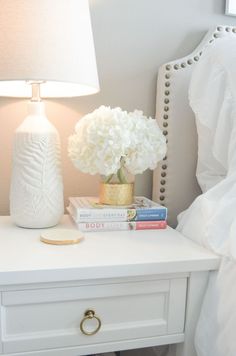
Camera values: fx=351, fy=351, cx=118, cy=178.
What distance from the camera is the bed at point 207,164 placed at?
0.71 meters

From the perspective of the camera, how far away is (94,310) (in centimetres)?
70

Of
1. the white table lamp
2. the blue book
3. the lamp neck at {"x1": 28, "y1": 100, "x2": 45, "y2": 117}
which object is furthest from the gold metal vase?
the lamp neck at {"x1": 28, "y1": 100, "x2": 45, "y2": 117}

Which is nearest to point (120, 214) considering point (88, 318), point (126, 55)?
point (88, 318)

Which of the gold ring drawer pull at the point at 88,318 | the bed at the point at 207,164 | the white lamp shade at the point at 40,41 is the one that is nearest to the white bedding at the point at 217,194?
the bed at the point at 207,164

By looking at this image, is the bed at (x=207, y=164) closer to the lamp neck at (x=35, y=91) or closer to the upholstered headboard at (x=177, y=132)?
the upholstered headboard at (x=177, y=132)

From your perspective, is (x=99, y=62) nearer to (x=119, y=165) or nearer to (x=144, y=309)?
(x=119, y=165)

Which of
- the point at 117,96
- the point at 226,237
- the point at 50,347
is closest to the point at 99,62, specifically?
the point at 117,96

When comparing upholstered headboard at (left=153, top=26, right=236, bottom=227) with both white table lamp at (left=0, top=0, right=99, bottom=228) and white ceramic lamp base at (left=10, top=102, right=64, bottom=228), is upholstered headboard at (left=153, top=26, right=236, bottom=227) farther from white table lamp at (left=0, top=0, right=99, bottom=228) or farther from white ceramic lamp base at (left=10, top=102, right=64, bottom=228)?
white ceramic lamp base at (left=10, top=102, right=64, bottom=228)

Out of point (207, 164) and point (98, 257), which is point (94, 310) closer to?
point (98, 257)

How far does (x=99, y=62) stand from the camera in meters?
1.09

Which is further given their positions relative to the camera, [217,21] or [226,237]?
[217,21]

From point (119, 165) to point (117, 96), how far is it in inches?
12.7

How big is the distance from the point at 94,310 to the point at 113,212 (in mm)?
267

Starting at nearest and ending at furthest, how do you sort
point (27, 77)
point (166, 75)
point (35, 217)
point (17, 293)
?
point (17, 293) → point (27, 77) → point (35, 217) → point (166, 75)
